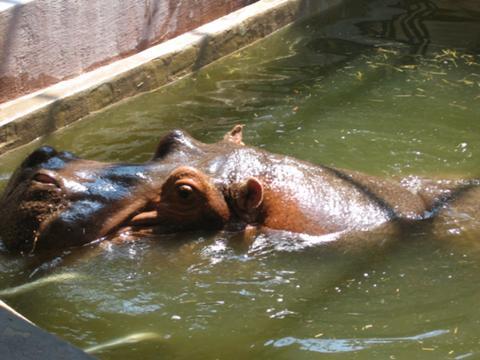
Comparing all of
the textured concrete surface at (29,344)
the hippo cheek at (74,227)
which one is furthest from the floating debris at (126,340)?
the hippo cheek at (74,227)

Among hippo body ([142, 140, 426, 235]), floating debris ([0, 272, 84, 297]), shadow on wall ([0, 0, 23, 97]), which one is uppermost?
shadow on wall ([0, 0, 23, 97])

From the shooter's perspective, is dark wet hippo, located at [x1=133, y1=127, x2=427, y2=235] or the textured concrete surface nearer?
the textured concrete surface

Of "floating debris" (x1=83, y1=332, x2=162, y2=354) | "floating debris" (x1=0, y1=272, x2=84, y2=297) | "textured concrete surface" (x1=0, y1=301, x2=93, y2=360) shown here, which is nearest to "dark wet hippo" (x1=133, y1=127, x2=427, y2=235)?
"floating debris" (x1=0, y1=272, x2=84, y2=297)

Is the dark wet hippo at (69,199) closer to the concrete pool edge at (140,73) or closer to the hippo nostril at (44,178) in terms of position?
the hippo nostril at (44,178)

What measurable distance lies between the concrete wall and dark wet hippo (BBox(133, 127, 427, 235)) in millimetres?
2636

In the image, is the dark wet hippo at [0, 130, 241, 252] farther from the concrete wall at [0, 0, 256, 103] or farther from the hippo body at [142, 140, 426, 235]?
the concrete wall at [0, 0, 256, 103]

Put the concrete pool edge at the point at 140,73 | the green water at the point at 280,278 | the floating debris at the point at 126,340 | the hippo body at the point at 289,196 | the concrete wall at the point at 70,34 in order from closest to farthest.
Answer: the floating debris at the point at 126,340
the green water at the point at 280,278
the hippo body at the point at 289,196
the concrete pool edge at the point at 140,73
the concrete wall at the point at 70,34

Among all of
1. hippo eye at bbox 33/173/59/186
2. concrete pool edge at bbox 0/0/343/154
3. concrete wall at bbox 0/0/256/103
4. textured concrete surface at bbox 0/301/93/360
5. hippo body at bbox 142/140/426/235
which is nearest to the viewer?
textured concrete surface at bbox 0/301/93/360

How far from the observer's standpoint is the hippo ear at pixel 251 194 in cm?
497

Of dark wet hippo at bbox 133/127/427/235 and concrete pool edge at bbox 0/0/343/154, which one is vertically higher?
dark wet hippo at bbox 133/127/427/235

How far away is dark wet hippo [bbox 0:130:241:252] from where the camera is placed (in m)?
4.79

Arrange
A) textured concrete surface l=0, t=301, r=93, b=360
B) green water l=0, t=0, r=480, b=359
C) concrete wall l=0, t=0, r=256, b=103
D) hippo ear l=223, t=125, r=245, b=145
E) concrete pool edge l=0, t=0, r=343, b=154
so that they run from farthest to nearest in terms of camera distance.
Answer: concrete wall l=0, t=0, r=256, b=103 → concrete pool edge l=0, t=0, r=343, b=154 → hippo ear l=223, t=125, r=245, b=145 → green water l=0, t=0, r=480, b=359 → textured concrete surface l=0, t=301, r=93, b=360

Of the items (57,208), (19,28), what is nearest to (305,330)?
(57,208)

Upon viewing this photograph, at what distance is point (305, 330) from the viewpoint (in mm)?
4605
